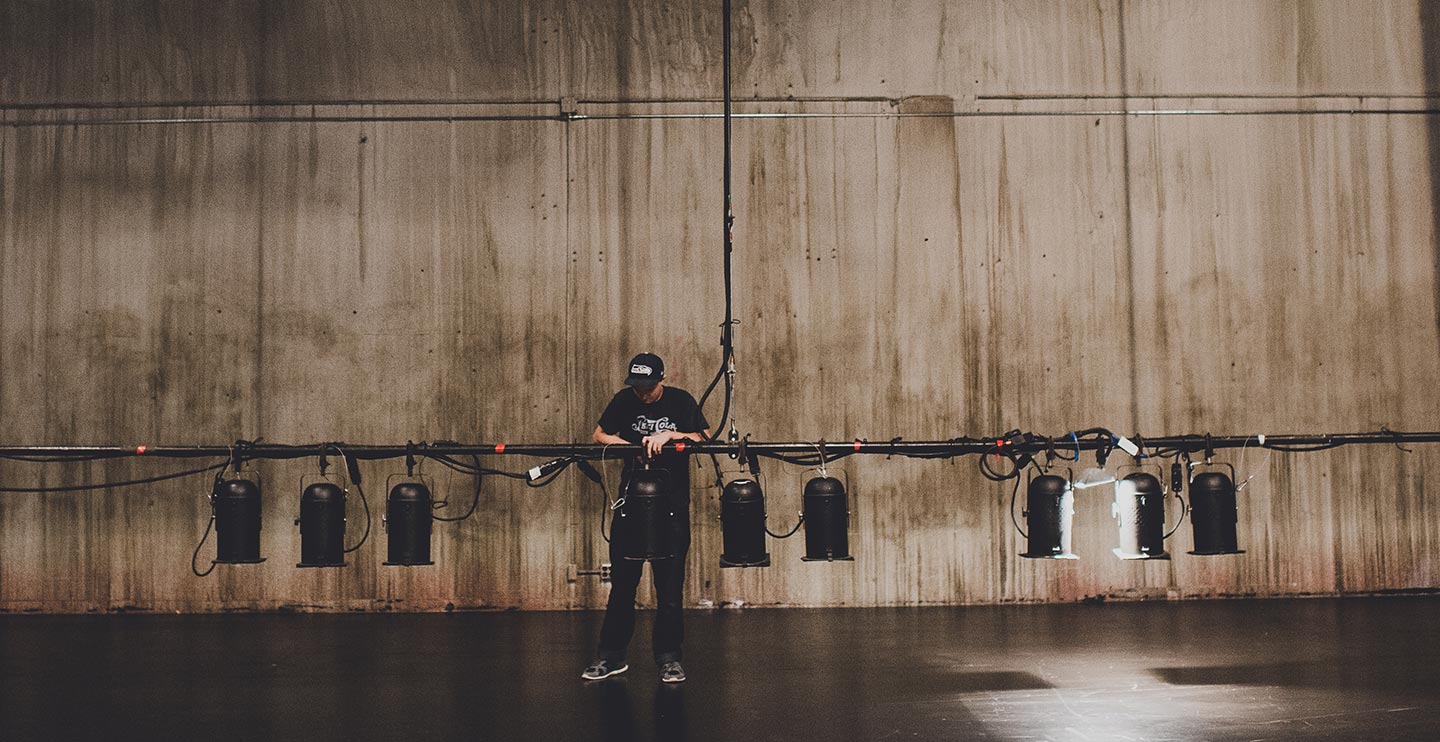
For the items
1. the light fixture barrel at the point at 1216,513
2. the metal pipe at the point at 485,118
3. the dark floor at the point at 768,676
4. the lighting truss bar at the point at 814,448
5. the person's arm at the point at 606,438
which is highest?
the metal pipe at the point at 485,118

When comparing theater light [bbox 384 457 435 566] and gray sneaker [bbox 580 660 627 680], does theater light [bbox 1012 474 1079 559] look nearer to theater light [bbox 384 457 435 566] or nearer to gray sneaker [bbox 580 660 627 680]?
gray sneaker [bbox 580 660 627 680]

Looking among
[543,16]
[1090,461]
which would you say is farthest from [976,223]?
[543,16]

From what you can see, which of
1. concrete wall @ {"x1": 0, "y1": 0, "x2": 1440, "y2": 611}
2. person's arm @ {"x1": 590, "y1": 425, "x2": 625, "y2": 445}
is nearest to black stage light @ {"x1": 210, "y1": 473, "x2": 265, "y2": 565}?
person's arm @ {"x1": 590, "y1": 425, "x2": 625, "y2": 445}

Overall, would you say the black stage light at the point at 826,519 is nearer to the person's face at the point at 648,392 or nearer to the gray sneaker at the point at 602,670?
the person's face at the point at 648,392

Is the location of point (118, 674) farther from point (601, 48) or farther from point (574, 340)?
point (601, 48)

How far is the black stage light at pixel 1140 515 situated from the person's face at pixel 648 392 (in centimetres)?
206

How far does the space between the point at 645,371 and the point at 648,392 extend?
0.47 feet

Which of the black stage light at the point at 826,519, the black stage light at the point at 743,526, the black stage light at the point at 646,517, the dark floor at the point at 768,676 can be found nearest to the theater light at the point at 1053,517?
the dark floor at the point at 768,676

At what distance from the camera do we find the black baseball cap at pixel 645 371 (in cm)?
420

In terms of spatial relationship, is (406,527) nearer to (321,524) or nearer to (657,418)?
(321,524)

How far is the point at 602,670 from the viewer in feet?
13.8

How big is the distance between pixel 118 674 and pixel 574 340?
3060 millimetres

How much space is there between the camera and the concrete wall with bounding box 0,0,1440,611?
20.6 ft

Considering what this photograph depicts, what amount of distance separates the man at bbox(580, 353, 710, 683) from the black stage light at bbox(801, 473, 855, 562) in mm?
551
